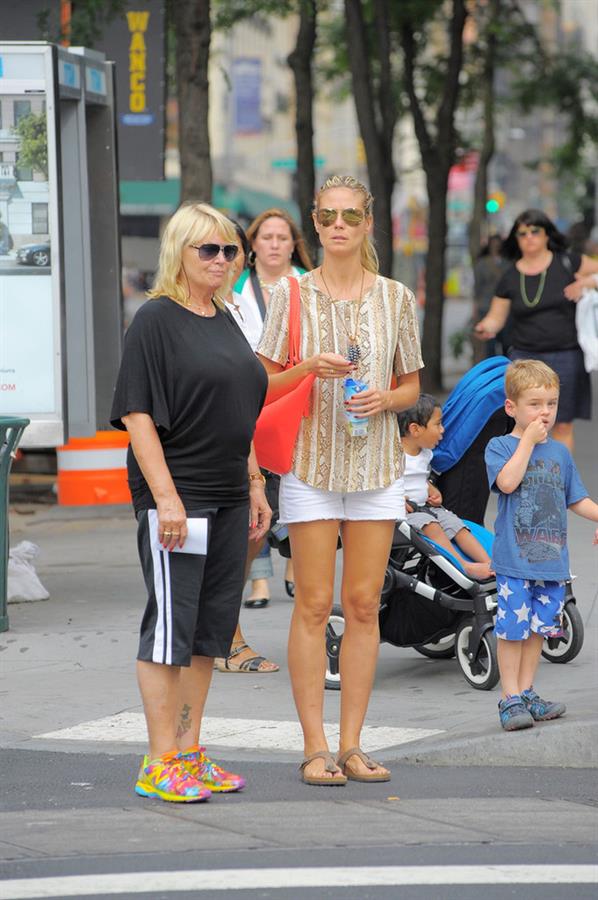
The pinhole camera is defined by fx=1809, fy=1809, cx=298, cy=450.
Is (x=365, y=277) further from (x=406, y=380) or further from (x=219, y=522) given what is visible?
(x=219, y=522)

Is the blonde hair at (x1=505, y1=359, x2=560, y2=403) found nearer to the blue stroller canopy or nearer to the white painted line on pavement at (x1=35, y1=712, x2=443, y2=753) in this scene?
the blue stroller canopy

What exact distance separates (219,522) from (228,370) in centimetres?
47

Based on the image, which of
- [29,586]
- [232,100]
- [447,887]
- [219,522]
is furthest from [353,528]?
[232,100]

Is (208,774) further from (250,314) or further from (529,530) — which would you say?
(250,314)

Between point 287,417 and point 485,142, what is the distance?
25327mm

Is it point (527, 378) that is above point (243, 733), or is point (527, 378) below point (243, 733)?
above

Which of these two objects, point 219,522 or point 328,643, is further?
point 328,643

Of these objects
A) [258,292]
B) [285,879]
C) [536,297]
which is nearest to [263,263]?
[258,292]

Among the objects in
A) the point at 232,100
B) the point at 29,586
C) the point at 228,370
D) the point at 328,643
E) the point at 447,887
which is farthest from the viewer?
the point at 232,100

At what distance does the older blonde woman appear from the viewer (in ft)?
17.5

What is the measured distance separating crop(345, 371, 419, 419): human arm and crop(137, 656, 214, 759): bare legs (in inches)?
35.3

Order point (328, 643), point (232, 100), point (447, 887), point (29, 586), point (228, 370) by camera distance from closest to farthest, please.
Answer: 1. point (447, 887)
2. point (228, 370)
3. point (328, 643)
4. point (29, 586)
5. point (232, 100)

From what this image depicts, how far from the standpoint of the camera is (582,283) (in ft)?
35.7

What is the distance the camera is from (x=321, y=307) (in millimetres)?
5707
